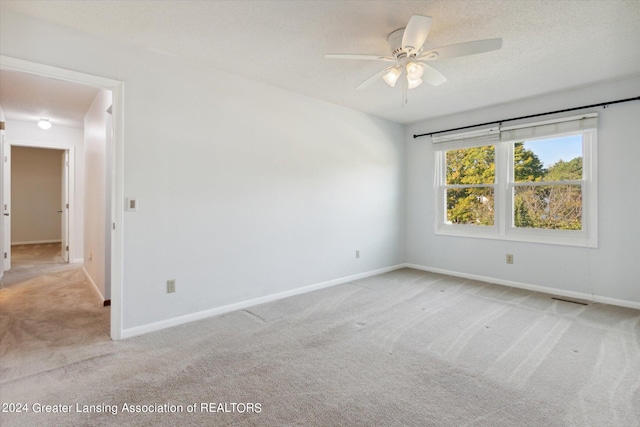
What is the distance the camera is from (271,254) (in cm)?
367

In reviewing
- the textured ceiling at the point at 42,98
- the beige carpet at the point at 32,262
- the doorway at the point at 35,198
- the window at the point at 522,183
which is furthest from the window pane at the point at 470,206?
the doorway at the point at 35,198

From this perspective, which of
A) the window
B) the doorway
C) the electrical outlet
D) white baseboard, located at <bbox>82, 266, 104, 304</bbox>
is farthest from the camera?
the doorway

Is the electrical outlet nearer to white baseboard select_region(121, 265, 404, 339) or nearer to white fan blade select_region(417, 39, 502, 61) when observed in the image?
white baseboard select_region(121, 265, 404, 339)

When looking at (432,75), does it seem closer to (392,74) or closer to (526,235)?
(392,74)

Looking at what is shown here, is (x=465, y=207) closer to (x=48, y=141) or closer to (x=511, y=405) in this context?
(x=511, y=405)

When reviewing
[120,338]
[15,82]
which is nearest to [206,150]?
[120,338]

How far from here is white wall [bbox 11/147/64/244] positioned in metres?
7.73

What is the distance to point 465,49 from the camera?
219 centimetres

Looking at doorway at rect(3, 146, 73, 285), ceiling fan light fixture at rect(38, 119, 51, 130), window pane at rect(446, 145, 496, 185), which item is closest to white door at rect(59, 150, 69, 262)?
ceiling fan light fixture at rect(38, 119, 51, 130)

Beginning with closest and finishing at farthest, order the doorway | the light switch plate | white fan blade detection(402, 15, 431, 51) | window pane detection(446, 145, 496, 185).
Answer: white fan blade detection(402, 15, 431, 51) < the light switch plate < window pane detection(446, 145, 496, 185) < the doorway

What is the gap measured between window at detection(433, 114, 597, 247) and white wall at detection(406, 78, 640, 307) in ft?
0.37

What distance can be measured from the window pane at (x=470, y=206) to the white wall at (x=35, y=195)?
9144 millimetres

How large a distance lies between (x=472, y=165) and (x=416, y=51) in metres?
2.98

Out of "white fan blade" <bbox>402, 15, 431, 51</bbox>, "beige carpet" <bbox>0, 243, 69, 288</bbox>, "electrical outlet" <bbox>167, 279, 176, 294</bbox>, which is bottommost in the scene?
"beige carpet" <bbox>0, 243, 69, 288</bbox>
